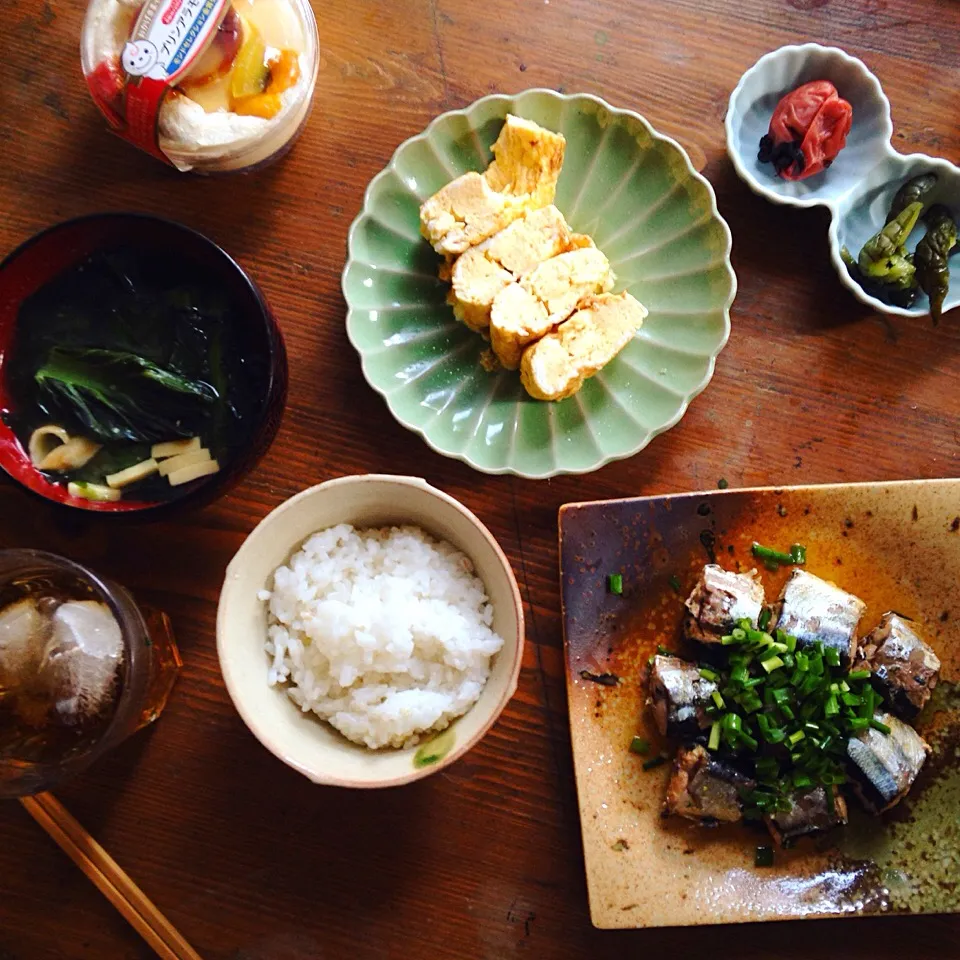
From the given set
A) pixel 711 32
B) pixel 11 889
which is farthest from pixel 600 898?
pixel 711 32

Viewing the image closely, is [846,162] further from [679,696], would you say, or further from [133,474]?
[133,474]

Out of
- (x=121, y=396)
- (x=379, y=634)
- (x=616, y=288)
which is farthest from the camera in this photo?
(x=616, y=288)

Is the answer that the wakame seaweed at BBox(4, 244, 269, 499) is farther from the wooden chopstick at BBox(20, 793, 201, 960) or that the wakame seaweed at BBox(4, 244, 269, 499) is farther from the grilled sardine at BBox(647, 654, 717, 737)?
the grilled sardine at BBox(647, 654, 717, 737)

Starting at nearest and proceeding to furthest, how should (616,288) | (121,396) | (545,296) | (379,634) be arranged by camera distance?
(379,634)
(121,396)
(545,296)
(616,288)

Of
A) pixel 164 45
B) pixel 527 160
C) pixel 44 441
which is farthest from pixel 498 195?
pixel 44 441

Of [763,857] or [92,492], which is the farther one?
[763,857]

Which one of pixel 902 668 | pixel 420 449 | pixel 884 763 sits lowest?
pixel 884 763

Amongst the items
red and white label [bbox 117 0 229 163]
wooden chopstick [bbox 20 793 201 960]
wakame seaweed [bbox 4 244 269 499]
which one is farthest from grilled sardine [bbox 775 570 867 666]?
red and white label [bbox 117 0 229 163]

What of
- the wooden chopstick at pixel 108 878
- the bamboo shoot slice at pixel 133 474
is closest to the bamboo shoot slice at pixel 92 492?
the bamboo shoot slice at pixel 133 474
